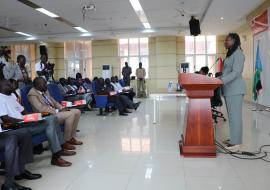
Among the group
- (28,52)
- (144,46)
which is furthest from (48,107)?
(28,52)

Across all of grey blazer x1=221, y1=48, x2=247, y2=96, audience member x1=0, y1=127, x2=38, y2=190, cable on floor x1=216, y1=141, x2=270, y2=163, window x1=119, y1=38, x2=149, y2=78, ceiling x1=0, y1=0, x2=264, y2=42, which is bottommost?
cable on floor x1=216, y1=141, x2=270, y2=163

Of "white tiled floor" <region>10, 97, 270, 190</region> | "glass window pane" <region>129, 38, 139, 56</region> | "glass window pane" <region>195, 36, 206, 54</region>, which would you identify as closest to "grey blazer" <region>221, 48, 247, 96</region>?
"white tiled floor" <region>10, 97, 270, 190</region>

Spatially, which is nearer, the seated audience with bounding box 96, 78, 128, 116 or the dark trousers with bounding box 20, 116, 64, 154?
the dark trousers with bounding box 20, 116, 64, 154

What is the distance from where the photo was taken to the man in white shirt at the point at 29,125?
2859 mm

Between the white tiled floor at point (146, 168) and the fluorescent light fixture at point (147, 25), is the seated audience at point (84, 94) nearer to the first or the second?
the white tiled floor at point (146, 168)

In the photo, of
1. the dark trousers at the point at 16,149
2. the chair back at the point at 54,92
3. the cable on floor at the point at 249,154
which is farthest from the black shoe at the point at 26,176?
the cable on floor at the point at 249,154

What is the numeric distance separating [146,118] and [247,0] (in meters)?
4.34

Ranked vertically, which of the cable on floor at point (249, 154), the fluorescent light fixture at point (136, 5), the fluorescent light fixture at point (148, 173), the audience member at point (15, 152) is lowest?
the fluorescent light fixture at point (148, 173)

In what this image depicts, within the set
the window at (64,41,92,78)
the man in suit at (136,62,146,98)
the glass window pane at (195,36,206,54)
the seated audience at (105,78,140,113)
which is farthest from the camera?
the window at (64,41,92,78)

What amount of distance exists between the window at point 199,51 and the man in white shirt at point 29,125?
12.7m

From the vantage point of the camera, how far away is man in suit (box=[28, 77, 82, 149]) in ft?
11.9

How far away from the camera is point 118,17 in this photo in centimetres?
1027

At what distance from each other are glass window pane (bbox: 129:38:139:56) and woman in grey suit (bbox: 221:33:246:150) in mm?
12102

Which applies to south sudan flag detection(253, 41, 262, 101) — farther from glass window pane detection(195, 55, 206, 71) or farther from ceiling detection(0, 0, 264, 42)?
glass window pane detection(195, 55, 206, 71)
